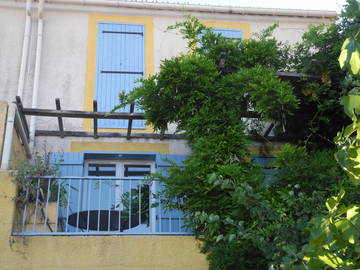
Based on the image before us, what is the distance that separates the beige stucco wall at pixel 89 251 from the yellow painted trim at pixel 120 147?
284 cm

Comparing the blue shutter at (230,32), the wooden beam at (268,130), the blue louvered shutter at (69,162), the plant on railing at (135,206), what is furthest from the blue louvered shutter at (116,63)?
the plant on railing at (135,206)

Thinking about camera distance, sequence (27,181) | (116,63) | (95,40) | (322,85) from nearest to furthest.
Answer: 1. (27,181)
2. (322,85)
3. (116,63)
4. (95,40)

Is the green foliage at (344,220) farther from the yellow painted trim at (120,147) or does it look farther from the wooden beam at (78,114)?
the yellow painted trim at (120,147)

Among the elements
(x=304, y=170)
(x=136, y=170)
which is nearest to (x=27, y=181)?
(x=136, y=170)

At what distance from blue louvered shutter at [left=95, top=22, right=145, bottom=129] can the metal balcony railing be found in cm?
176

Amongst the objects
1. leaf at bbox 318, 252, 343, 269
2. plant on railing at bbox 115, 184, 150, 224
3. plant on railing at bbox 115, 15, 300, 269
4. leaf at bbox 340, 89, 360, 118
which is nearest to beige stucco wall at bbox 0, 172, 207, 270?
plant on railing at bbox 115, 15, 300, 269

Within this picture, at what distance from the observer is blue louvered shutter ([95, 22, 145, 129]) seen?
9.39m

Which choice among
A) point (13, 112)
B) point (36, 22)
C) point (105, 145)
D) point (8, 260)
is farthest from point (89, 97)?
point (8, 260)

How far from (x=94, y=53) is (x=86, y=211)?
12.7 ft

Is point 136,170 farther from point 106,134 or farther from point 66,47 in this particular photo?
point 66,47

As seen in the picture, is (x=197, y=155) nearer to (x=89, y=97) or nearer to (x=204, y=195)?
(x=204, y=195)

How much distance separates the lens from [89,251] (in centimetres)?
593

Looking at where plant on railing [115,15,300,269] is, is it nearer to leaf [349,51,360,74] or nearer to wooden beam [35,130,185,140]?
wooden beam [35,130,185,140]

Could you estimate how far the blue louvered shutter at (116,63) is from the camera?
939cm
